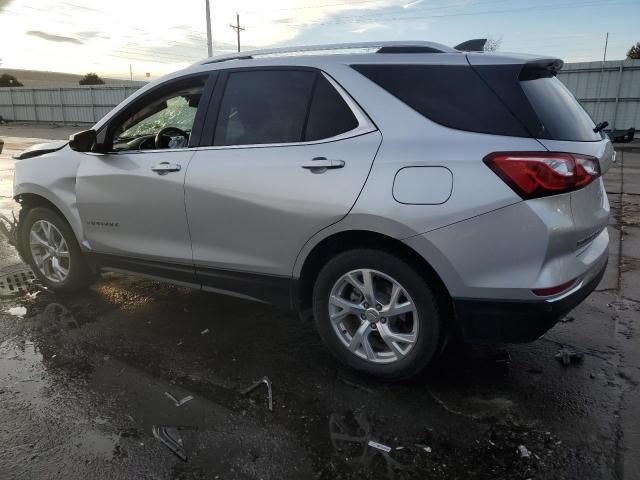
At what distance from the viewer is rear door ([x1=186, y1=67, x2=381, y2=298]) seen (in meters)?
2.88

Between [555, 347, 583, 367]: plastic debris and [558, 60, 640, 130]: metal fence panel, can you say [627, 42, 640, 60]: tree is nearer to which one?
[558, 60, 640, 130]: metal fence panel

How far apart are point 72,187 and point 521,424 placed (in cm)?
360

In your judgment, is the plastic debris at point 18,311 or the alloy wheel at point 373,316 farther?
the plastic debris at point 18,311

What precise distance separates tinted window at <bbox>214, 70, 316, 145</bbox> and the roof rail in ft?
0.66

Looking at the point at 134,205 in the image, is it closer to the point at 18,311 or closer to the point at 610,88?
the point at 18,311

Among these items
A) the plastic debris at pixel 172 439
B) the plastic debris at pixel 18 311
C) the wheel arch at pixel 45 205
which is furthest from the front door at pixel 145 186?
the plastic debris at pixel 172 439

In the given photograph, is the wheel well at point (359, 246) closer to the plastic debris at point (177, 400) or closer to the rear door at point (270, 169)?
the rear door at point (270, 169)

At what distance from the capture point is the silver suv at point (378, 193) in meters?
2.53

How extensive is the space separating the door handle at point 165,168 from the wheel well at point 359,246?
111 cm

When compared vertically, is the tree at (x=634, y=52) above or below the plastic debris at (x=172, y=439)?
above

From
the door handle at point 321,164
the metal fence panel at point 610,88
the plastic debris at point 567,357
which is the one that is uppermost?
the metal fence panel at point 610,88

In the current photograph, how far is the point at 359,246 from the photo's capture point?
9.64 ft

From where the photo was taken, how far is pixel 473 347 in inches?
139

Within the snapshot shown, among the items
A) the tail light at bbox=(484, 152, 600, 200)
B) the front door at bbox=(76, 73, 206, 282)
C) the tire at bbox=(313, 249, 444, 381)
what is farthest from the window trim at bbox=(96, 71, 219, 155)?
the tail light at bbox=(484, 152, 600, 200)
